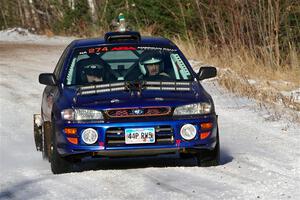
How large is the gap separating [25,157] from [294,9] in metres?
10.5

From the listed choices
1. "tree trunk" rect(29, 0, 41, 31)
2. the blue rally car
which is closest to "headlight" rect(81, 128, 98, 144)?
the blue rally car

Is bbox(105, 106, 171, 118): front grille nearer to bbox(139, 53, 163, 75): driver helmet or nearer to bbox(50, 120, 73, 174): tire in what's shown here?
bbox(50, 120, 73, 174): tire

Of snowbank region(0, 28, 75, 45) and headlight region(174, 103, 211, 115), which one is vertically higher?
headlight region(174, 103, 211, 115)

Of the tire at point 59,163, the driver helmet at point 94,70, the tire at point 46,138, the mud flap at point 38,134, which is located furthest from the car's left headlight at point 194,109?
the mud flap at point 38,134

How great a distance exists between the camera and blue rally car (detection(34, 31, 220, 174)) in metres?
8.97

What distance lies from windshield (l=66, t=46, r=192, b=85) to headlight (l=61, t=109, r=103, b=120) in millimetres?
1001

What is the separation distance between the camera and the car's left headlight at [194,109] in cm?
910

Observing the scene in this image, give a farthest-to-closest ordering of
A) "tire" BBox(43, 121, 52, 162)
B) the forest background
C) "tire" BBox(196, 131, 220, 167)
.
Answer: the forest background → "tire" BBox(43, 121, 52, 162) → "tire" BBox(196, 131, 220, 167)

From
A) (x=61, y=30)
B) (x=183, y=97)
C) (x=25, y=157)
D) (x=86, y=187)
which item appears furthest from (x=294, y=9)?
(x=61, y=30)

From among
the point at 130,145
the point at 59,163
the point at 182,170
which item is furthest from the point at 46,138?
the point at 182,170

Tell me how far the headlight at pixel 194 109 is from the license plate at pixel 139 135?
0.33 metres

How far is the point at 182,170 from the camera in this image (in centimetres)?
906

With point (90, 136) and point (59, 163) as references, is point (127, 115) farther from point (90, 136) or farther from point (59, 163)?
point (59, 163)

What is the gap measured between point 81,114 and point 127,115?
0.44 meters
